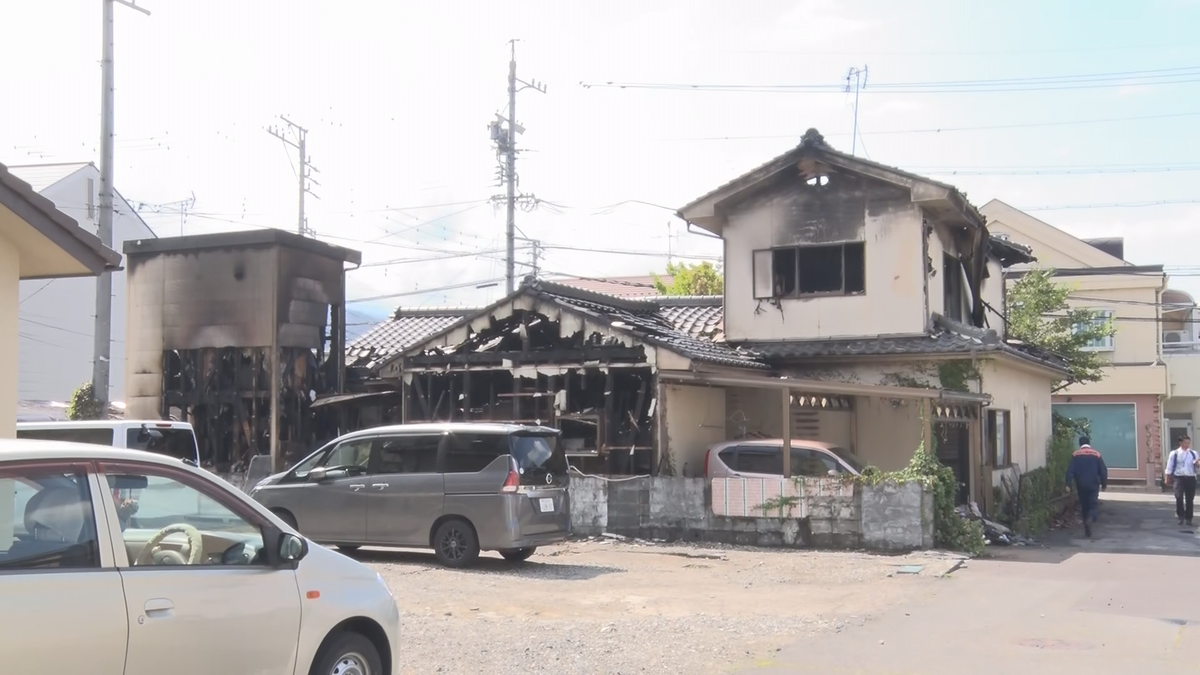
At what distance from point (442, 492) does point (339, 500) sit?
160cm

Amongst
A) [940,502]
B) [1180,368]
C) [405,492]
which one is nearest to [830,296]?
[940,502]

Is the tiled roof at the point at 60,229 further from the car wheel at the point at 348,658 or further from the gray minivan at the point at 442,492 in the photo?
the gray minivan at the point at 442,492

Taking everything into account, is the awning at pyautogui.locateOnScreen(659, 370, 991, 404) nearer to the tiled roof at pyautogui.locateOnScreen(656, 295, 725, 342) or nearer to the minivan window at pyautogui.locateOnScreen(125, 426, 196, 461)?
the tiled roof at pyautogui.locateOnScreen(656, 295, 725, 342)

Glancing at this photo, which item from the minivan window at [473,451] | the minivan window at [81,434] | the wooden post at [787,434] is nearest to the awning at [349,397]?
the minivan window at [81,434]

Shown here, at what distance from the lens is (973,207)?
20.4m

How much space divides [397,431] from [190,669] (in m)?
9.48

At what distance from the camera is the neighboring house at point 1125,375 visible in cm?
3603

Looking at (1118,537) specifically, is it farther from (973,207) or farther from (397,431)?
(397,431)

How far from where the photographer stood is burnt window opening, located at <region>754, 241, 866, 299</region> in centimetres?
2012

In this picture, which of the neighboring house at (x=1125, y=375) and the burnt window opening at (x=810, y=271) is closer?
the burnt window opening at (x=810, y=271)

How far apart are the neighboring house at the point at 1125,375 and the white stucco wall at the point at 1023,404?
10.6m

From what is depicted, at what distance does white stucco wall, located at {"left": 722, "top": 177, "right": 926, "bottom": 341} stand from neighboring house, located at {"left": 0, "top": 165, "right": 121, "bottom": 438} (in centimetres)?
1317

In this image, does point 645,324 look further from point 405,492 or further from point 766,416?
point 405,492

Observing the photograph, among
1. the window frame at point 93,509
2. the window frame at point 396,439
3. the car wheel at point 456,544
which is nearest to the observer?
the window frame at point 93,509
